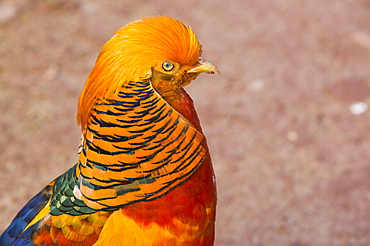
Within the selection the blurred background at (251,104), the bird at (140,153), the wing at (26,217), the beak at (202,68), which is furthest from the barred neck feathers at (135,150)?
the blurred background at (251,104)

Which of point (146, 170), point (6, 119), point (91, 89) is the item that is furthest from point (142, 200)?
point (6, 119)

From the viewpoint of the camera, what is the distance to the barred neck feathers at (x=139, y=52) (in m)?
2.31

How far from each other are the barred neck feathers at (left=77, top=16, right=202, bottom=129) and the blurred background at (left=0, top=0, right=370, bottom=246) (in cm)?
248

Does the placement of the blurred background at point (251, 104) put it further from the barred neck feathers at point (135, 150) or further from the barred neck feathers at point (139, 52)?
the barred neck feathers at point (139, 52)

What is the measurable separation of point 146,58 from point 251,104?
3528mm

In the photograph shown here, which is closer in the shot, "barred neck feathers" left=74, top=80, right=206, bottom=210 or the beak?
"barred neck feathers" left=74, top=80, right=206, bottom=210

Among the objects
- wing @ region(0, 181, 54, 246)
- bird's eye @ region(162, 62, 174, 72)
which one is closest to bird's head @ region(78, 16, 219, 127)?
bird's eye @ region(162, 62, 174, 72)

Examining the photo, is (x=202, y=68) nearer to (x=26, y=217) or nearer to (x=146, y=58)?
(x=146, y=58)

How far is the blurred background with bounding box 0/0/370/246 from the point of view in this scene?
4.71 meters

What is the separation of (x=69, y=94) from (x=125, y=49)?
3.69m

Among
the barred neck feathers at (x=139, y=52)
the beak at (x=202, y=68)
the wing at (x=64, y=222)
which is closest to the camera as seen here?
the barred neck feathers at (x=139, y=52)

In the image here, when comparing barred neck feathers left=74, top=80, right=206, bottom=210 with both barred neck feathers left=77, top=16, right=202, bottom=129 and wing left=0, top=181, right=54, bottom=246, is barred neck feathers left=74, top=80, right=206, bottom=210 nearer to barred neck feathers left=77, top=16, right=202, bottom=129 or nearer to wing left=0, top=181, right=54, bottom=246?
barred neck feathers left=77, top=16, right=202, bottom=129

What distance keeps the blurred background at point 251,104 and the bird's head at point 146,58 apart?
2.41 meters

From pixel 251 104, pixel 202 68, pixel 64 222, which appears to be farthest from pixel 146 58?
pixel 251 104
